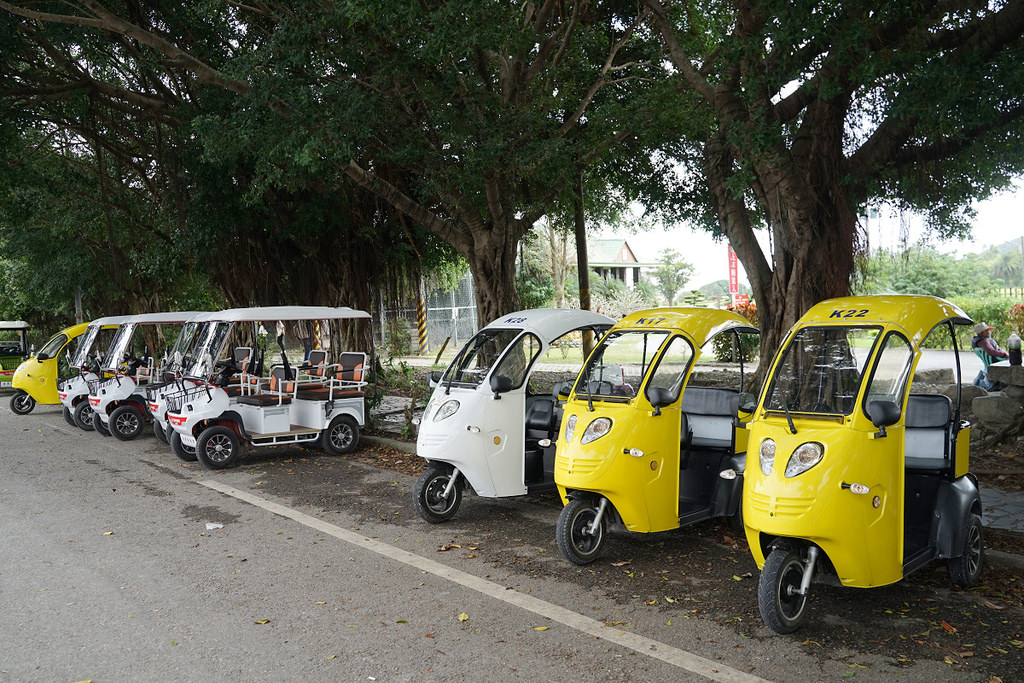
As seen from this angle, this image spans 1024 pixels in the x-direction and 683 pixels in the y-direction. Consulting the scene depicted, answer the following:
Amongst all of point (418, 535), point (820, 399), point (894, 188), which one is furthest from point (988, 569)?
point (894, 188)

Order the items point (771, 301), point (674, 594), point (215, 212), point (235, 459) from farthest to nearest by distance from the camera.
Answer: point (215, 212)
point (235, 459)
point (771, 301)
point (674, 594)

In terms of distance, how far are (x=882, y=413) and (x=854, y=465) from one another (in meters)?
0.35

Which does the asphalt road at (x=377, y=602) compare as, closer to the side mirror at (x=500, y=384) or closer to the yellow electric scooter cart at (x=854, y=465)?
the yellow electric scooter cart at (x=854, y=465)

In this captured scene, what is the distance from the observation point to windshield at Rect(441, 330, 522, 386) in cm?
799

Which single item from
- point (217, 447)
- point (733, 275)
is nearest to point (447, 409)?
point (217, 447)

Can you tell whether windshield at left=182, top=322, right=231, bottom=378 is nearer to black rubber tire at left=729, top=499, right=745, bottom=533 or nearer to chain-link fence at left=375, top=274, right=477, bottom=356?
black rubber tire at left=729, top=499, right=745, bottom=533

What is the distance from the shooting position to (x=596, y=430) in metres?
6.38

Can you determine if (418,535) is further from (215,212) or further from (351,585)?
(215,212)

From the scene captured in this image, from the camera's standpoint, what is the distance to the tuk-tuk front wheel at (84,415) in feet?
47.1

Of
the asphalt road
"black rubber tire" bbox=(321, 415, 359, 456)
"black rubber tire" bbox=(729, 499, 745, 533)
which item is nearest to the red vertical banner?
"black rubber tire" bbox=(321, 415, 359, 456)

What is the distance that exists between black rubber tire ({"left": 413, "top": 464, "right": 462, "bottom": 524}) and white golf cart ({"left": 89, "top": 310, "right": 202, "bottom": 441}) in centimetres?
738

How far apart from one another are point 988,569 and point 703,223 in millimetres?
8768

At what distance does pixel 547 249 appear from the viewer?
3916 centimetres

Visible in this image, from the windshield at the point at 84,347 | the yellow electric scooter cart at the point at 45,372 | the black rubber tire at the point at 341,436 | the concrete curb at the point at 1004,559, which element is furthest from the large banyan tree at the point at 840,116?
the yellow electric scooter cart at the point at 45,372
